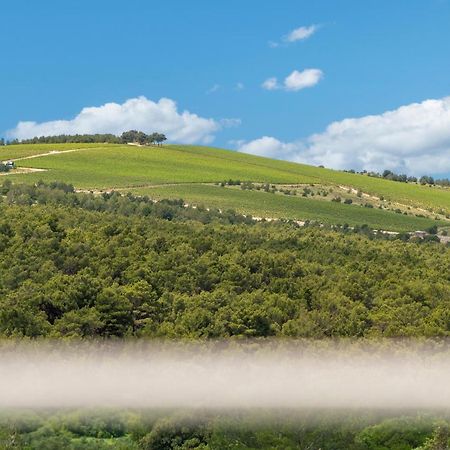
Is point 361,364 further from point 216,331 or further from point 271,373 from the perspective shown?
point 216,331

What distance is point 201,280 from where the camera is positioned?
66625 millimetres

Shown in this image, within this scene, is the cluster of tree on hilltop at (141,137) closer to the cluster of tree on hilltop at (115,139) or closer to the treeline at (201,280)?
the cluster of tree on hilltop at (115,139)

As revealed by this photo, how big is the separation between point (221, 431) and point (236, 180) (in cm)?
10526

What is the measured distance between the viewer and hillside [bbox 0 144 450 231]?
395ft

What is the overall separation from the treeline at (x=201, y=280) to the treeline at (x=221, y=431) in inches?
389

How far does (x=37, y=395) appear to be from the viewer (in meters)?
41.4

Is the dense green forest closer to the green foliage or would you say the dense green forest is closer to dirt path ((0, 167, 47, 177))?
dirt path ((0, 167, 47, 177))

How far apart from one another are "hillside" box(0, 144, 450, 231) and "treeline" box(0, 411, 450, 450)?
74.1 metres

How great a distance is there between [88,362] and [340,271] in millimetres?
33133

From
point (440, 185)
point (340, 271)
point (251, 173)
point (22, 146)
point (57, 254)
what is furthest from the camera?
point (440, 185)

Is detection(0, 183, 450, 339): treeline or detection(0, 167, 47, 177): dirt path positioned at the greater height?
detection(0, 167, 47, 177): dirt path

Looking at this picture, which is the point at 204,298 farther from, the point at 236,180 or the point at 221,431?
the point at 236,180

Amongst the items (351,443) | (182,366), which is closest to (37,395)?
(182,366)

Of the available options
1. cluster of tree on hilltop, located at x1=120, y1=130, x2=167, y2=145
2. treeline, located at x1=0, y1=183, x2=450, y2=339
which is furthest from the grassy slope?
cluster of tree on hilltop, located at x1=120, y1=130, x2=167, y2=145
